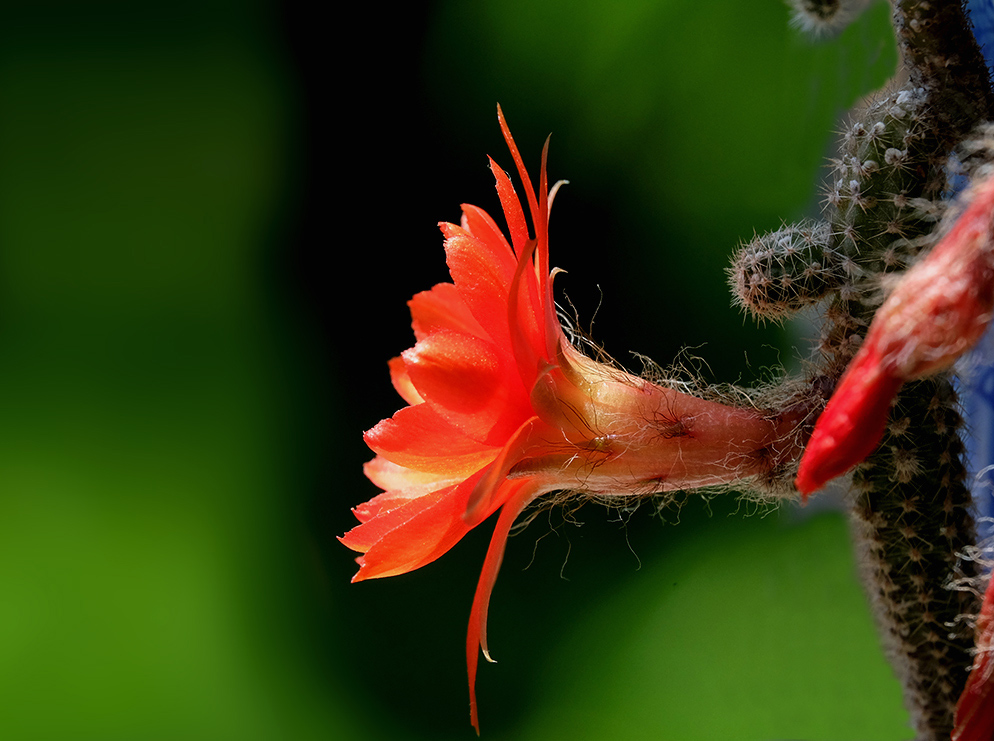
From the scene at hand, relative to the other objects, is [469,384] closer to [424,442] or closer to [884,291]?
[424,442]

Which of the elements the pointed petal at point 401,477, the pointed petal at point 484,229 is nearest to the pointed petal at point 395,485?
the pointed petal at point 401,477

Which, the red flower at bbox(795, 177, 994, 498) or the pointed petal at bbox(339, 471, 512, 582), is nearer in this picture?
the red flower at bbox(795, 177, 994, 498)

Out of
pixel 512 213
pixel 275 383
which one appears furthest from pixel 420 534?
pixel 275 383

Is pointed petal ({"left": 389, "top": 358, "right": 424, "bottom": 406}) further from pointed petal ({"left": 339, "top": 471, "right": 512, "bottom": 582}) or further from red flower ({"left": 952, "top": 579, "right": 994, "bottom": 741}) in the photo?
red flower ({"left": 952, "top": 579, "right": 994, "bottom": 741})

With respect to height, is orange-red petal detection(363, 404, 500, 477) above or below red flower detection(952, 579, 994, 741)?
above

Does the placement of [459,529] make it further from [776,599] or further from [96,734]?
[96,734]

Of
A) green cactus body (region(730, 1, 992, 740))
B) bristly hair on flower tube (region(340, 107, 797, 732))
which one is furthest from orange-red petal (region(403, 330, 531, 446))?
green cactus body (region(730, 1, 992, 740))
